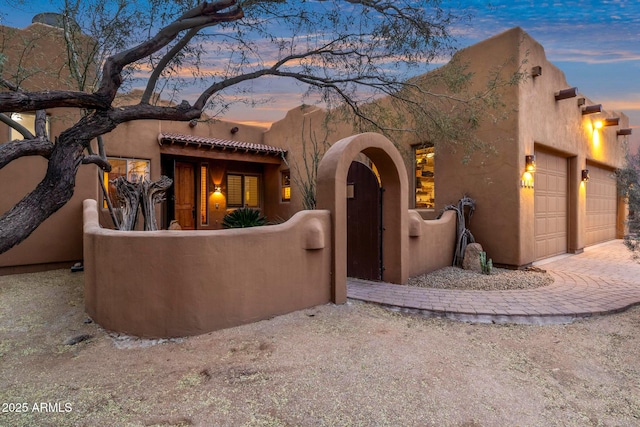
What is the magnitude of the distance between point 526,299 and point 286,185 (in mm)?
9850

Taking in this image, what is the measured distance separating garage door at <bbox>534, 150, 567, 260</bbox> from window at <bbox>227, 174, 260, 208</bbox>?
9952 mm

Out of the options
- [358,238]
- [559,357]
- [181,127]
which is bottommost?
[559,357]

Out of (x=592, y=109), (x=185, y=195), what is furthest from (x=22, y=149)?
(x=592, y=109)

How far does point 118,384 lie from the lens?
288 cm

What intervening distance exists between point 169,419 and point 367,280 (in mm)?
4415

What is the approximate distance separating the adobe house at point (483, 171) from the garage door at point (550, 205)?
1.1 inches

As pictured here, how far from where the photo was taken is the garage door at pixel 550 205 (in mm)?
8195

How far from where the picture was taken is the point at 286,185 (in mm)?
13469

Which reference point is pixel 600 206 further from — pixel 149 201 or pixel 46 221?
pixel 46 221

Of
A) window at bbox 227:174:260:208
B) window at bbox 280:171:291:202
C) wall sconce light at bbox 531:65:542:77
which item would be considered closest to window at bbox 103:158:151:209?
window at bbox 227:174:260:208

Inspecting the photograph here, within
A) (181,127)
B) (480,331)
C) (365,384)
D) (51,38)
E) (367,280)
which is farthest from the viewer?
(181,127)

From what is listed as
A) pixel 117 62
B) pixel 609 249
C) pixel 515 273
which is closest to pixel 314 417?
pixel 117 62

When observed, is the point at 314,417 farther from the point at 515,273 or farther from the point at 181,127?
the point at 181,127

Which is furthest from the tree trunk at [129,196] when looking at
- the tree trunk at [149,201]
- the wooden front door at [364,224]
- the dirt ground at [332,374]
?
the wooden front door at [364,224]
